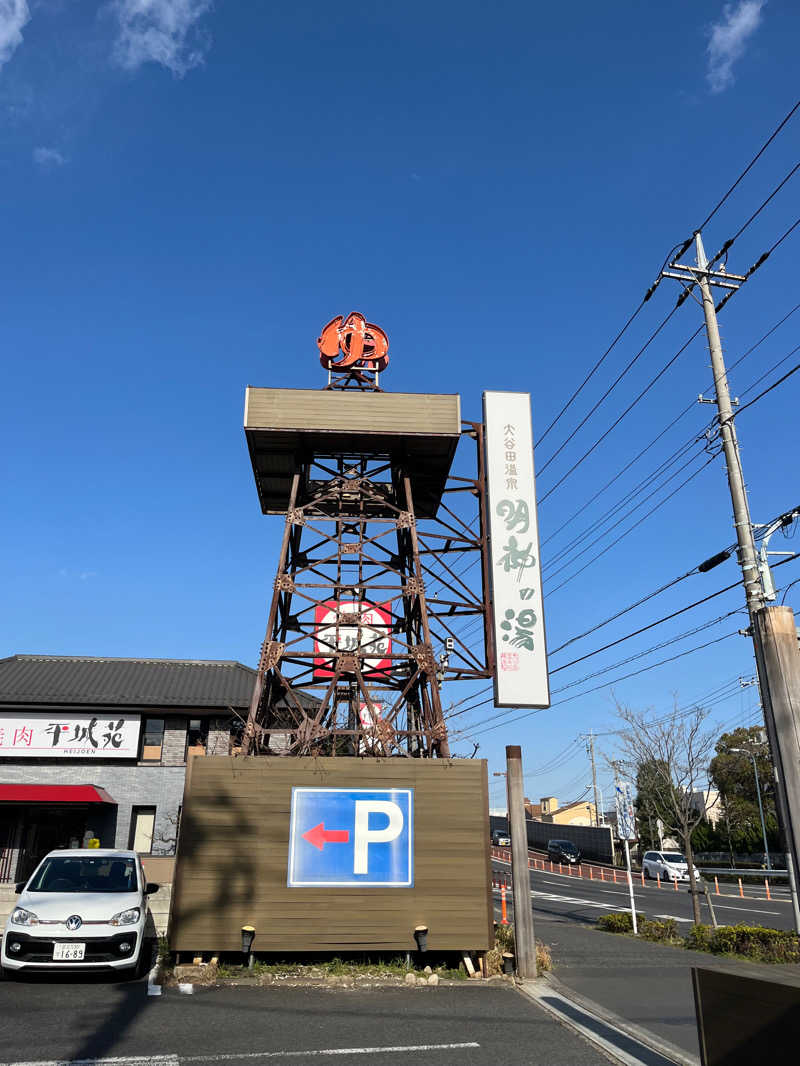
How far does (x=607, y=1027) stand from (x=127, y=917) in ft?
22.3

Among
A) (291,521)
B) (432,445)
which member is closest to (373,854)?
(291,521)

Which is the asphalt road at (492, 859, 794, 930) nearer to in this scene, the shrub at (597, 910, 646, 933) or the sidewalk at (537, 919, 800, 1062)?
the shrub at (597, 910, 646, 933)

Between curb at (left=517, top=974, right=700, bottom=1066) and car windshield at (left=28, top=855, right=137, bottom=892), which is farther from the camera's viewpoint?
car windshield at (left=28, top=855, right=137, bottom=892)

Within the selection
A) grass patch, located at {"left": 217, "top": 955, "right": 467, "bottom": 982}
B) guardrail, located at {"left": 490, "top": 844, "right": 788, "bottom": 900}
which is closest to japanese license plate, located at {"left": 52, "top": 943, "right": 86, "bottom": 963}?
grass patch, located at {"left": 217, "top": 955, "right": 467, "bottom": 982}

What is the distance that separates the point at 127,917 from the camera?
36.7 ft

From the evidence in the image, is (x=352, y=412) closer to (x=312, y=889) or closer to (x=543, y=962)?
(x=312, y=889)

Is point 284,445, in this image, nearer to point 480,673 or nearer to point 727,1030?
point 480,673

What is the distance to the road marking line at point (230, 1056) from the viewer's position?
7.48 m

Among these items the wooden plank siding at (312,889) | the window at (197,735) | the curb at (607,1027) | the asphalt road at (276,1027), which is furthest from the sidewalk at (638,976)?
the window at (197,735)

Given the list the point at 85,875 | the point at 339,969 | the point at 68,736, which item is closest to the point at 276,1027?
the point at 339,969

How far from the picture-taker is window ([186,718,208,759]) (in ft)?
83.0

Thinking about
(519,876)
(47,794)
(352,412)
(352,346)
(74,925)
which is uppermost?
(352,346)

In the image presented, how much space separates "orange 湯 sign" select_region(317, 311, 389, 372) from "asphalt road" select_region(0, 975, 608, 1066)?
1498 cm

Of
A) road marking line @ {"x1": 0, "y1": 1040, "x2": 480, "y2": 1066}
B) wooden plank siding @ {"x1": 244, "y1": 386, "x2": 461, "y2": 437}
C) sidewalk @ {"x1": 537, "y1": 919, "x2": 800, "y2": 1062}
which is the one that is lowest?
sidewalk @ {"x1": 537, "y1": 919, "x2": 800, "y2": 1062}
